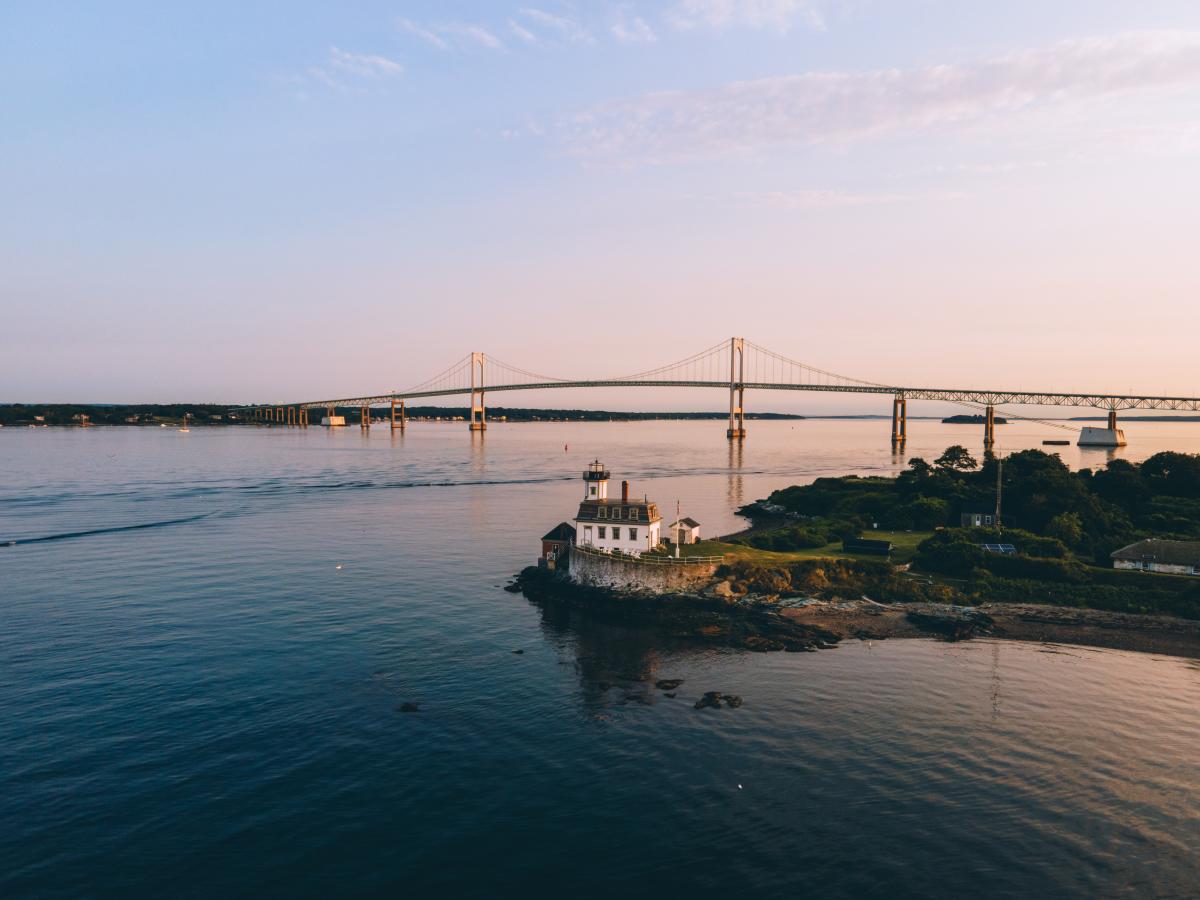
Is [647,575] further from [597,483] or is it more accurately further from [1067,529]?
[1067,529]

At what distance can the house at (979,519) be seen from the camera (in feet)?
259

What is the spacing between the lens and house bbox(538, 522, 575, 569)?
6638cm

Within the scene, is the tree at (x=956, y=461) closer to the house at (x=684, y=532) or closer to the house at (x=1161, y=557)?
the house at (x=1161, y=557)

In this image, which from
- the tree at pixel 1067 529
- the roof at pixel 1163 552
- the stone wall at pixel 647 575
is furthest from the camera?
the tree at pixel 1067 529

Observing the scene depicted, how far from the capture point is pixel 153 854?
25.2 meters

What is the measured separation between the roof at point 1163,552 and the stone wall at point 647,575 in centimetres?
3404

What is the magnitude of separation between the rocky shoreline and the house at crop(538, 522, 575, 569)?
7762mm

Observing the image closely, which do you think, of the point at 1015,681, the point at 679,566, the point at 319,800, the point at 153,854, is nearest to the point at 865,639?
the point at 1015,681

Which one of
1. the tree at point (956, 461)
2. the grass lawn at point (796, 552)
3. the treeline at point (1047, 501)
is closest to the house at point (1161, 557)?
the treeline at point (1047, 501)

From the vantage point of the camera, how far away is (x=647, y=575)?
58.3 metres

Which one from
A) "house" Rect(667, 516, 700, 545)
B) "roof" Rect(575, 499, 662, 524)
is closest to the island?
"house" Rect(667, 516, 700, 545)

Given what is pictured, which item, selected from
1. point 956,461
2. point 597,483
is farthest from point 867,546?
point 956,461

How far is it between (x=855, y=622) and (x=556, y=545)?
26621 mm

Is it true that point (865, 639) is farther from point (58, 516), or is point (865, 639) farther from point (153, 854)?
point (58, 516)
